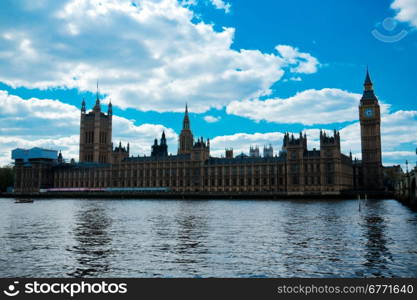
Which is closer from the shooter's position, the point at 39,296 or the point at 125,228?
the point at 39,296

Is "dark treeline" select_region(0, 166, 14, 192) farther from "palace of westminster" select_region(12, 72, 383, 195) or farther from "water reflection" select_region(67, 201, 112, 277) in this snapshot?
"water reflection" select_region(67, 201, 112, 277)

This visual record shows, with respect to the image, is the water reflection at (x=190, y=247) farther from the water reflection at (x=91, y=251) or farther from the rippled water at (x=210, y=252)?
the water reflection at (x=91, y=251)

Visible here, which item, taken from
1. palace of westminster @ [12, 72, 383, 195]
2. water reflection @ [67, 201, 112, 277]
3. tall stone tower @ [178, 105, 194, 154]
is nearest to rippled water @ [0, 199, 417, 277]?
water reflection @ [67, 201, 112, 277]

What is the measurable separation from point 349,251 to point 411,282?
27.8 ft

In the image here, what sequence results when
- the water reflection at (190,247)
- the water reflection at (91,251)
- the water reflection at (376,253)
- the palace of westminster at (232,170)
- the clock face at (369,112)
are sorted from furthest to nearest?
the clock face at (369,112) → the palace of westminster at (232,170) → the water reflection at (190,247) → the water reflection at (91,251) → the water reflection at (376,253)

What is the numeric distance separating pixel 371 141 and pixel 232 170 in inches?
1796

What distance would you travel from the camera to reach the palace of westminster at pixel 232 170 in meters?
125

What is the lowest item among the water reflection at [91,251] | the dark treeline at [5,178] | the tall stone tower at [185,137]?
the water reflection at [91,251]

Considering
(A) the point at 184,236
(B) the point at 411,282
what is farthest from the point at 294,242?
(B) the point at 411,282

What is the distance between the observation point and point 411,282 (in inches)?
596

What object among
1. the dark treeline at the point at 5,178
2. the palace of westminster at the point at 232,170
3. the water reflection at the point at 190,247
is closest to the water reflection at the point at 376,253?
the water reflection at the point at 190,247

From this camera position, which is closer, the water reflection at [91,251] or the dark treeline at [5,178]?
the water reflection at [91,251]

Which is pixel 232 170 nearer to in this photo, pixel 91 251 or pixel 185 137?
pixel 185 137

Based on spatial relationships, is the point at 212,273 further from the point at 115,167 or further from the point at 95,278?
the point at 115,167
